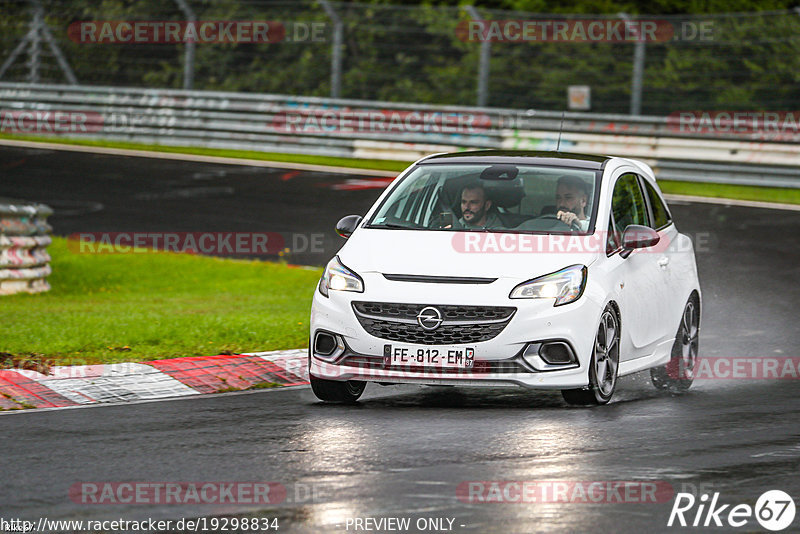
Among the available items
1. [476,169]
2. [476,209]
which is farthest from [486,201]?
[476,169]

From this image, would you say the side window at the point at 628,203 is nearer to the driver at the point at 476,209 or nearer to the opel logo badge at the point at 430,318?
the driver at the point at 476,209

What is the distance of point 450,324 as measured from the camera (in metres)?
8.83

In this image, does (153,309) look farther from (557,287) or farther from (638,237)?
(557,287)

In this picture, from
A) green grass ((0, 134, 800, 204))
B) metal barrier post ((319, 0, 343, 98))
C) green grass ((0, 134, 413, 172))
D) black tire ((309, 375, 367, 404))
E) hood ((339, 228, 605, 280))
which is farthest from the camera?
metal barrier post ((319, 0, 343, 98))

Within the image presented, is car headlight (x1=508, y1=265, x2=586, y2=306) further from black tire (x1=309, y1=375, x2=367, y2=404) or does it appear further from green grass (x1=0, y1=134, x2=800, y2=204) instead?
green grass (x1=0, y1=134, x2=800, y2=204)

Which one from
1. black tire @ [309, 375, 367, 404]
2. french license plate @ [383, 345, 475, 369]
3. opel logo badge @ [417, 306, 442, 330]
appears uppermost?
opel logo badge @ [417, 306, 442, 330]

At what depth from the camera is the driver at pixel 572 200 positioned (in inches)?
387

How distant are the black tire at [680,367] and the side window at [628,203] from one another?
84 cm

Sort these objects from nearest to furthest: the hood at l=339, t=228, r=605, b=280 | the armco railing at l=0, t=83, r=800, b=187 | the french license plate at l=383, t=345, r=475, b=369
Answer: the french license plate at l=383, t=345, r=475, b=369
the hood at l=339, t=228, r=605, b=280
the armco railing at l=0, t=83, r=800, b=187

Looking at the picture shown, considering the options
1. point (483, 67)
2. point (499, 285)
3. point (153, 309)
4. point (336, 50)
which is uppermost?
point (336, 50)

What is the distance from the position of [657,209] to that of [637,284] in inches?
53.9

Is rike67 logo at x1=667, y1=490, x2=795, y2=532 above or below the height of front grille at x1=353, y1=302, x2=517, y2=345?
below

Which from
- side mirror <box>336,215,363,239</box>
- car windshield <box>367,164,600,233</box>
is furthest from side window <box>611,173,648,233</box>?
side mirror <box>336,215,363,239</box>

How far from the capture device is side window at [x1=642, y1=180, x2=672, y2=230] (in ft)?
35.9
